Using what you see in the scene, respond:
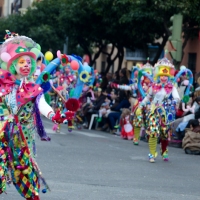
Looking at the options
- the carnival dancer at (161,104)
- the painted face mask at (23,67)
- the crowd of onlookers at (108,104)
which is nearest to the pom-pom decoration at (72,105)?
the painted face mask at (23,67)

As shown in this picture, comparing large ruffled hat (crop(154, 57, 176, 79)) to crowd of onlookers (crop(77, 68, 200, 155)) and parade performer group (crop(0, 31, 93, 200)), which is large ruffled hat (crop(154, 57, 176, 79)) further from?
parade performer group (crop(0, 31, 93, 200))

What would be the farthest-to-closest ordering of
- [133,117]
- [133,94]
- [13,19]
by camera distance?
[13,19] < [133,94] < [133,117]

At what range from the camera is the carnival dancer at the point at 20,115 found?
7.36m

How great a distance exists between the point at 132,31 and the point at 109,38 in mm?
5775

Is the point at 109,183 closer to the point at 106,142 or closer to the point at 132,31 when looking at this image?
the point at 106,142

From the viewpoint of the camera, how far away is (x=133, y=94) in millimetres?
20203

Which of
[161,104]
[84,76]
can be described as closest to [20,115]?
[161,104]

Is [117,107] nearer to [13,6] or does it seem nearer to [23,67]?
[23,67]

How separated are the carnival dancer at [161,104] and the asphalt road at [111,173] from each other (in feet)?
1.62

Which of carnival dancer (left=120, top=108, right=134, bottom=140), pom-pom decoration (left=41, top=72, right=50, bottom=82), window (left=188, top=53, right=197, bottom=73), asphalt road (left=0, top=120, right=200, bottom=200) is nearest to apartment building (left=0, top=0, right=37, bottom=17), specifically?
window (left=188, top=53, right=197, bottom=73)

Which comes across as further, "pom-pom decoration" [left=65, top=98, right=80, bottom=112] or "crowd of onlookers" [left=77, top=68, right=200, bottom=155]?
"crowd of onlookers" [left=77, top=68, right=200, bottom=155]

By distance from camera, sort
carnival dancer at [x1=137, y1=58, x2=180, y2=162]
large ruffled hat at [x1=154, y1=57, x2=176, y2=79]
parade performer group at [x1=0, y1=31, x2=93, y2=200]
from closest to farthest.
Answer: parade performer group at [x1=0, y1=31, x2=93, y2=200] → carnival dancer at [x1=137, y1=58, x2=180, y2=162] → large ruffled hat at [x1=154, y1=57, x2=176, y2=79]

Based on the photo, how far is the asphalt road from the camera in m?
9.52

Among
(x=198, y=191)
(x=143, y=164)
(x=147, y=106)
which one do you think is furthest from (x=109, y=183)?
(x=147, y=106)
